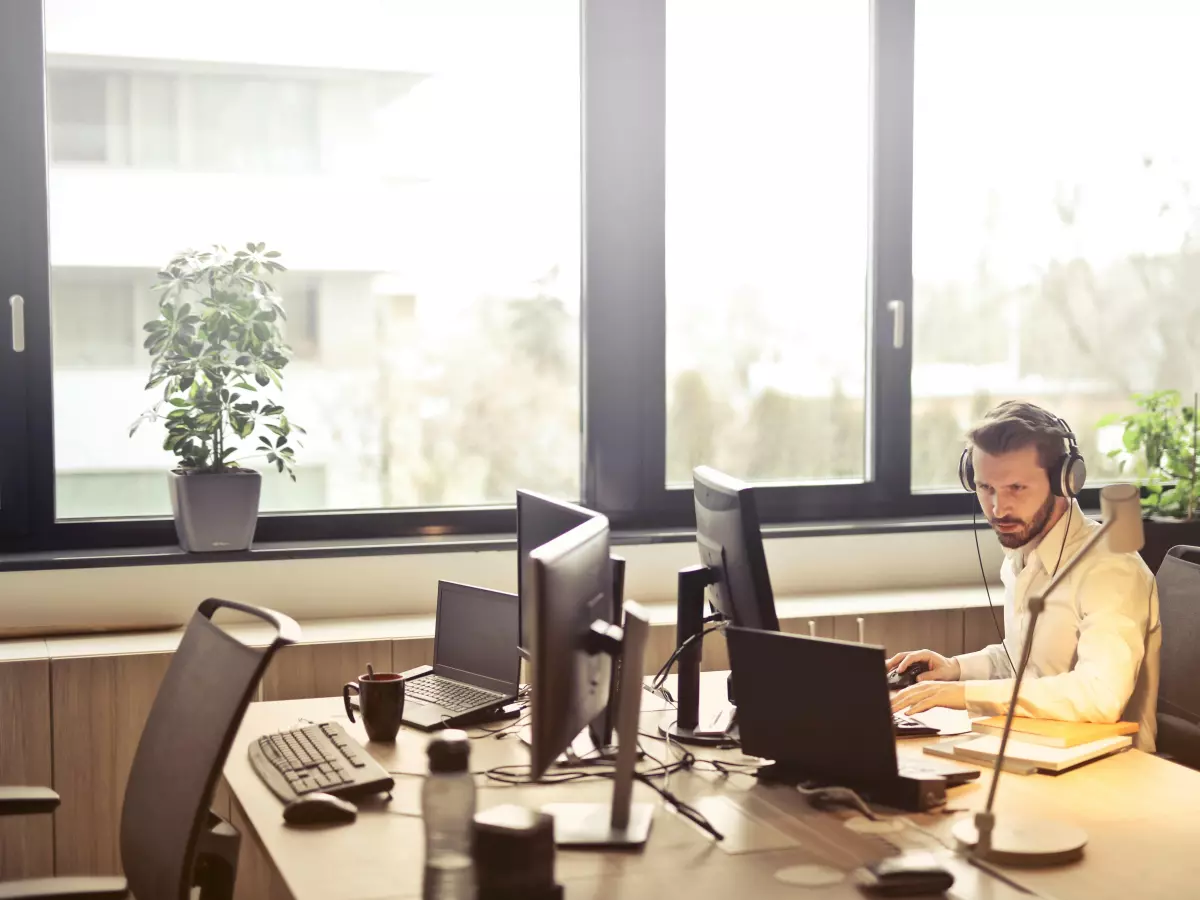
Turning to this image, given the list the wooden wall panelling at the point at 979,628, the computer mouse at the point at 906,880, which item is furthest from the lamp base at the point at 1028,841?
the wooden wall panelling at the point at 979,628

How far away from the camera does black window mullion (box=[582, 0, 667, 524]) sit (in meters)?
3.46

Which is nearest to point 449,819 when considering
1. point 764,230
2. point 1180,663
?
point 1180,663

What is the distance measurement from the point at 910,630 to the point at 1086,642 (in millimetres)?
1040

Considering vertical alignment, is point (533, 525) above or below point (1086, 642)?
above

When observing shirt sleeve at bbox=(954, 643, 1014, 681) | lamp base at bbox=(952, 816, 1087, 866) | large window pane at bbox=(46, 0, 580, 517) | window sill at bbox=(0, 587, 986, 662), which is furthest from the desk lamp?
large window pane at bbox=(46, 0, 580, 517)

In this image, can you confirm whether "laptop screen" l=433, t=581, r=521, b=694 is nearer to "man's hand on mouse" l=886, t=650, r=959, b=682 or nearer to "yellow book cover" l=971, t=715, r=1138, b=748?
"man's hand on mouse" l=886, t=650, r=959, b=682

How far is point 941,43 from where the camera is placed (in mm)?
3754

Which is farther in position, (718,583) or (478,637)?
(478,637)

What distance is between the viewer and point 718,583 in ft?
7.13

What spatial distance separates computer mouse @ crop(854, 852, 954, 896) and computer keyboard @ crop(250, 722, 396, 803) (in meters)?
0.75

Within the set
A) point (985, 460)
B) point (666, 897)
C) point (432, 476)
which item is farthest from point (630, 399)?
point (666, 897)

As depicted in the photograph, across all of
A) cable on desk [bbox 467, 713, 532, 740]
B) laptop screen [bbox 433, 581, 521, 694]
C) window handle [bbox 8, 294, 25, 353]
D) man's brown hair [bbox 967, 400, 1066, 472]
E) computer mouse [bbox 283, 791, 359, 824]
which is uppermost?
window handle [bbox 8, 294, 25, 353]

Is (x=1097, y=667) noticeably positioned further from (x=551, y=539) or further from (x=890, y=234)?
(x=890, y=234)

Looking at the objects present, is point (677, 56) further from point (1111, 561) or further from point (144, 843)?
point (144, 843)
